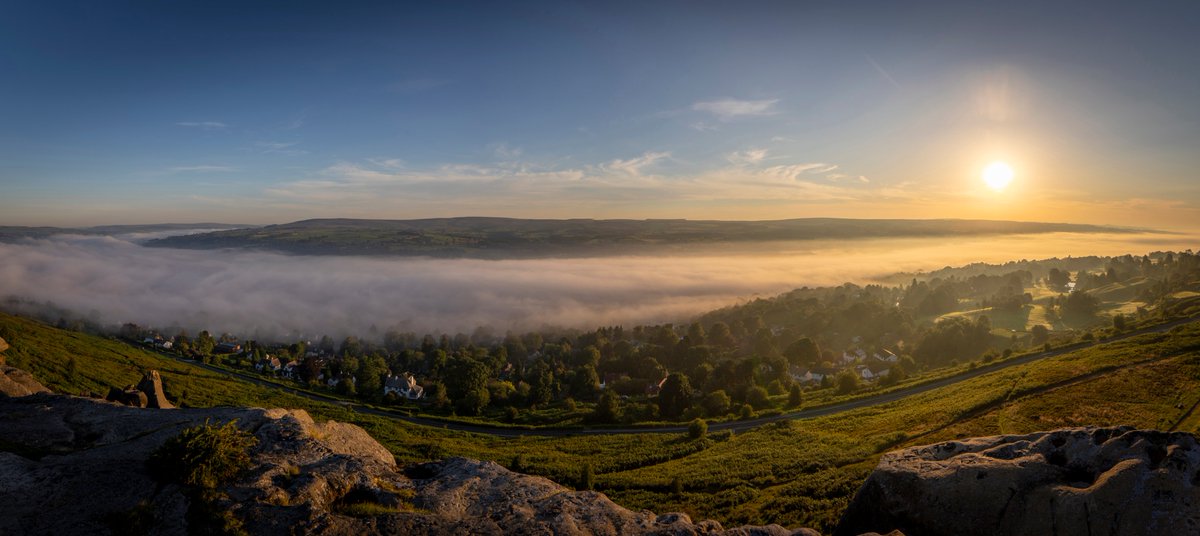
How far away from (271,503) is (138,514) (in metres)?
1.89

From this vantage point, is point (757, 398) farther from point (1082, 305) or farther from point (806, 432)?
point (1082, 305)

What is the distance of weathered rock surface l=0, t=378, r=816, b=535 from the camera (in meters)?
8.11

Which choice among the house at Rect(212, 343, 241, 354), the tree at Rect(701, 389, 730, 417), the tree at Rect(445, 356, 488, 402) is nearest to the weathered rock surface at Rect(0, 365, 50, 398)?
the tree at Rect(445, 356, 488, 402)

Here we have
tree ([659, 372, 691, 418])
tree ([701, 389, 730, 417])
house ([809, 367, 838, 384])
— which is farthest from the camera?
house ([809, 367, 838, 384])

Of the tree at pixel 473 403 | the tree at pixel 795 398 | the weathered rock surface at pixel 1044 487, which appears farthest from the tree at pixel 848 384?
the weathered rock surface at pixel 1044 487

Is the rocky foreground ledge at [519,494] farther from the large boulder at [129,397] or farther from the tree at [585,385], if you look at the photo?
the tree at [585,385]

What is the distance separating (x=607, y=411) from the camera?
2138 inches

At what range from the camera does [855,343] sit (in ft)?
323

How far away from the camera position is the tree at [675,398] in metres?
56.6

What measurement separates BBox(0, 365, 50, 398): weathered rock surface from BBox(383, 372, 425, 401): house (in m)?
55.7

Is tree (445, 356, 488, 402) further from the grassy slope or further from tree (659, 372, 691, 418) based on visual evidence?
tree (659, 372, 691, 418)

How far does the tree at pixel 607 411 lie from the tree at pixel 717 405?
33.6ft

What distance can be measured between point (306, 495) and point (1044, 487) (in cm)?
1356

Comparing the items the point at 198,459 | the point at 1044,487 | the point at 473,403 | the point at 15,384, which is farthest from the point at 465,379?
the point at 1044,487
